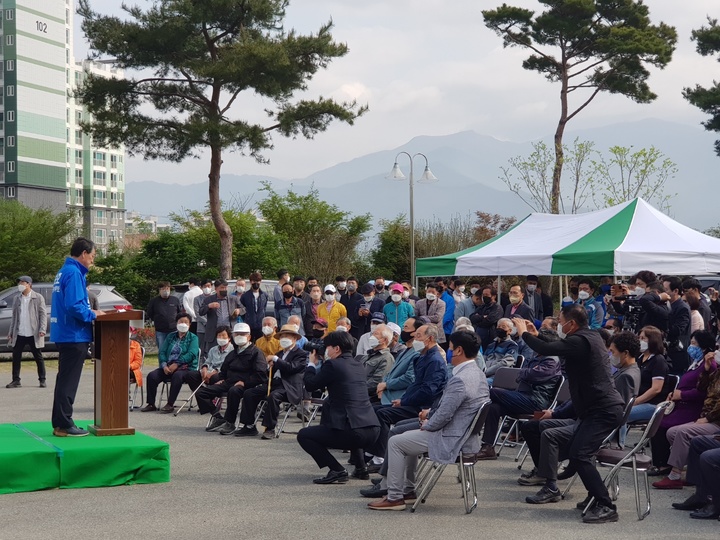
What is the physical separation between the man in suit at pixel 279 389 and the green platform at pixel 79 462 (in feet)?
9.20

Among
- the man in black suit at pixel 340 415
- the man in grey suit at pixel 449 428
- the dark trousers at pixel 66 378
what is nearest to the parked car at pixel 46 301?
the dark trousers at pixel 66 378

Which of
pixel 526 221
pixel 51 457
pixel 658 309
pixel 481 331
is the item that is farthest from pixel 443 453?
pixel 526 221

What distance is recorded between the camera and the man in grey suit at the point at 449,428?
7500 millimetres

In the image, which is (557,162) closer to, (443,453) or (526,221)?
(526,221)

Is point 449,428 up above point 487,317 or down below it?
below

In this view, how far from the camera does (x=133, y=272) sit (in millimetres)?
30797

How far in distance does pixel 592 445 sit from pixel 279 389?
508cm

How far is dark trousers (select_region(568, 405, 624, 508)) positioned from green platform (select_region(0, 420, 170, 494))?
3.67m

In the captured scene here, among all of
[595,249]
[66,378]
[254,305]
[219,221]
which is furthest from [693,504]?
[219,221]

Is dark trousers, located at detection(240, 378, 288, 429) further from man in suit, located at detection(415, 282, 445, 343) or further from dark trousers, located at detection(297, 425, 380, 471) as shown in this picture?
man in suit, located at detection(415, 282, 445, 343)

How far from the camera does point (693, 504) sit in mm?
7562

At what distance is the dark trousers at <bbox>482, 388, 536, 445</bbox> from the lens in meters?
9.97

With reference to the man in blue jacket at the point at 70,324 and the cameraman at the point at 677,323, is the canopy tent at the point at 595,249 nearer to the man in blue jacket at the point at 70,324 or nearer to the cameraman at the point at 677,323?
the cameraman at the point at 677,323

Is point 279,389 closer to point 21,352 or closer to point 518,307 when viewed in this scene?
point 518,307
